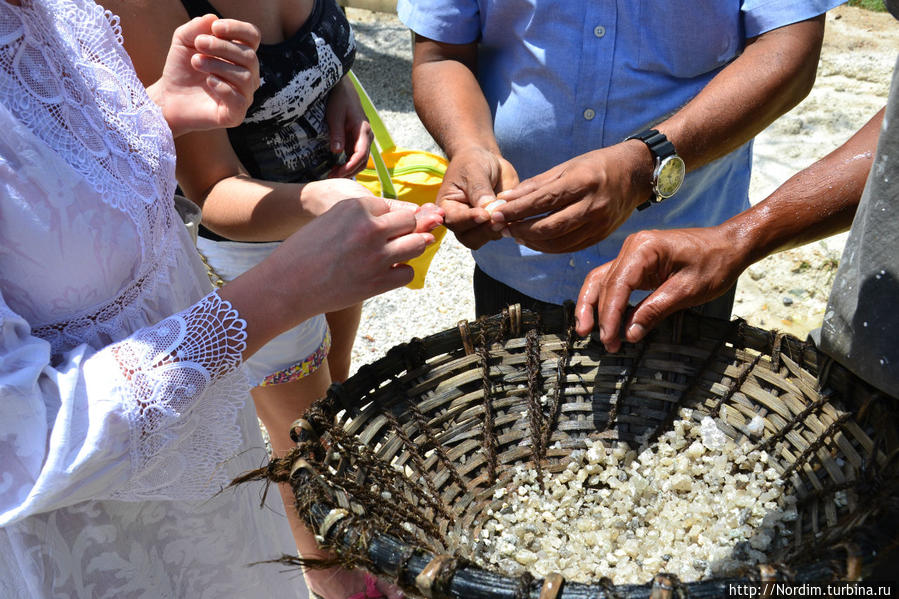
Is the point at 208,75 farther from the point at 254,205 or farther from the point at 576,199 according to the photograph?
the point at 576,199

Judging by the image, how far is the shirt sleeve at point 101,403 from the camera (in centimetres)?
88

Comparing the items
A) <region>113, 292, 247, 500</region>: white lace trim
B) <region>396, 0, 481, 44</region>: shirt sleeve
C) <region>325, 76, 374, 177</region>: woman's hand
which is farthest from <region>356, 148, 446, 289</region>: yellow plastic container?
<region>113, 292, 247, 500</region>: white lace trim

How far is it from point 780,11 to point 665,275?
0.62 m

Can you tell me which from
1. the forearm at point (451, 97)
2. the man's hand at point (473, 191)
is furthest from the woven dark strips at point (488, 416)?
the forearm at point (451, 97)

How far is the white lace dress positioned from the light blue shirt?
2.50 feet

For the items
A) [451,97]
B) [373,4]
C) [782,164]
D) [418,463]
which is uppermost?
[373,4]

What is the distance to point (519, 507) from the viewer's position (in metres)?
1.35

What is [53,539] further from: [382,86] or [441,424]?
[382,86]

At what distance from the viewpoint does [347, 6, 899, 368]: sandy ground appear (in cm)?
308

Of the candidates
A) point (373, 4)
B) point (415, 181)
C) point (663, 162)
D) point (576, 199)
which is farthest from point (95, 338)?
point (373, 4)

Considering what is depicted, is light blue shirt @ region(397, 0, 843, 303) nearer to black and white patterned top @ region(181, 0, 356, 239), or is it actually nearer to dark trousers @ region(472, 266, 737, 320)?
dark trousers @ region(472, 266, 737, 320)

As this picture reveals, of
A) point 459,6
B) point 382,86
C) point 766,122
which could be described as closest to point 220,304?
point 459,6

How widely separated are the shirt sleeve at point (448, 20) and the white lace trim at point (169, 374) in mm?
909

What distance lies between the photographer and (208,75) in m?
1.23
